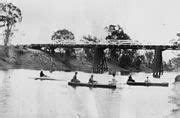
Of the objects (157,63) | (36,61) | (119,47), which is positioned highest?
(119,47)

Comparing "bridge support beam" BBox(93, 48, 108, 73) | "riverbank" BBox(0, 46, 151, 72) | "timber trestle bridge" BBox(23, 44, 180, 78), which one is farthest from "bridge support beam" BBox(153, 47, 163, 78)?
"riverbank" BBox(0, 46, 151, 72)

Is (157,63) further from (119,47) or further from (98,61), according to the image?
(98,61)

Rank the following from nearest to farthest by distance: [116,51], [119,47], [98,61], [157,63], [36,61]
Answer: [157,63], [119,47], [98,61], [36,61], [116,51]

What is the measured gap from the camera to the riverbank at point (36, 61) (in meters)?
116

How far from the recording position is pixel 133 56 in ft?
552

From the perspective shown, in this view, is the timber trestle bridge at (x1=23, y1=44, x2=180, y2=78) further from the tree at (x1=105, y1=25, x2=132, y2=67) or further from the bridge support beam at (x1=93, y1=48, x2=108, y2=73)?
the tree at (x1=105, y1=25, x2=132, y2=67)

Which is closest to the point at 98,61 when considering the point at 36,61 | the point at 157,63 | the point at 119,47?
the point at 119,47

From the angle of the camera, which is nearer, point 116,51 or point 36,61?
point 36,61

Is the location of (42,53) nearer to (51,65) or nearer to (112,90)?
(51,65)

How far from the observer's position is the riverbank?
380 feet

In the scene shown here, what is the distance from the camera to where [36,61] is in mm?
127250

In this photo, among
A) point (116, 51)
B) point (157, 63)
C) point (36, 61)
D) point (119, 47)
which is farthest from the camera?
point (116, 51)

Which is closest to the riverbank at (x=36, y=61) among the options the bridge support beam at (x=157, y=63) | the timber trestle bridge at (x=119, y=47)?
the timber trestle bridge at (x=119, y=47)

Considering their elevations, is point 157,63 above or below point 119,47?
below
